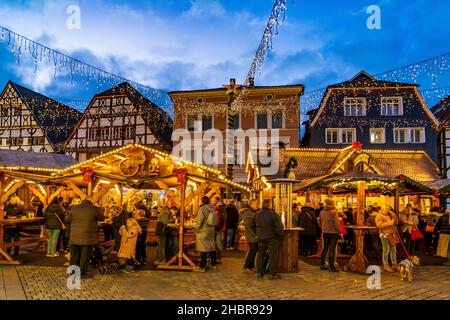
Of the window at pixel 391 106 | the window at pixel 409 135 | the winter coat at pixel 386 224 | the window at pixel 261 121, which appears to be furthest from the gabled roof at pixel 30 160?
the window at pixel 409 135

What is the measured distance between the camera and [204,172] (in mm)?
15445

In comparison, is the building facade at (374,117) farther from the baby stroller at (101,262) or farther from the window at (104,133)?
the baby stroller at (101,262)

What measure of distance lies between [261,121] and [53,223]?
20.1 m

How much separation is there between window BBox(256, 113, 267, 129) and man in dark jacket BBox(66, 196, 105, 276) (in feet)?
71.1

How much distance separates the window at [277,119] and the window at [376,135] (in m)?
6.07

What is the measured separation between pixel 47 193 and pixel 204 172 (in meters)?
5.61

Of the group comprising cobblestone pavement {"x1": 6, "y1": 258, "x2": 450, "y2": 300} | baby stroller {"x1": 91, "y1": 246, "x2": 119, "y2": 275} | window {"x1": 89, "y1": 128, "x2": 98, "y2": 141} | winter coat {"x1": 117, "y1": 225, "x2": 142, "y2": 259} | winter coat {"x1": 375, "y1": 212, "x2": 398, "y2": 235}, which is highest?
window {"x1": 89, "y1": 128, "x2": 98, "y2": 141}

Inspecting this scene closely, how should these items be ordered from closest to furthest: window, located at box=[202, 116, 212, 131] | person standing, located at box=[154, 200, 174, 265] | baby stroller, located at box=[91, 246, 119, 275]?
baby stroller, located at box=[91, 246, 119, 275], person standing, located at box=[154, 200, 174, 265], window, located at box=[202, 116, 212, 131]

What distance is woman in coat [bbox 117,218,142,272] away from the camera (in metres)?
8.71

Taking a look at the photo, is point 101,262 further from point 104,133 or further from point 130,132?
point 104,133

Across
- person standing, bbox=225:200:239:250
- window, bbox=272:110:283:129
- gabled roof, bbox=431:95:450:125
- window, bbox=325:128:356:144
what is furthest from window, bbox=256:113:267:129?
person standing, bbox=225:200:239:250

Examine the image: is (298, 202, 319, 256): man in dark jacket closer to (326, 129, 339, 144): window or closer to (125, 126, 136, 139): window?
(326, 129, 339, 144): window

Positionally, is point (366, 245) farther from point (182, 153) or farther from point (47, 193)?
point (182, 153)
